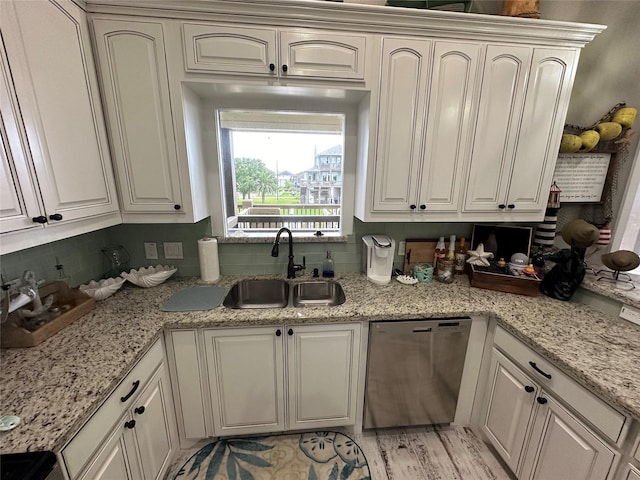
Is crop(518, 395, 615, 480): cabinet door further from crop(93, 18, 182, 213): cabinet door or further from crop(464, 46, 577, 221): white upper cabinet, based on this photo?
crop(93, 18, 182, 213): cabinet door

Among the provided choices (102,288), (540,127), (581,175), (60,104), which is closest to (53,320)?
(102,288)

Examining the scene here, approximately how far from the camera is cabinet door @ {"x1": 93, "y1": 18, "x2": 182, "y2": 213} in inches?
49.9

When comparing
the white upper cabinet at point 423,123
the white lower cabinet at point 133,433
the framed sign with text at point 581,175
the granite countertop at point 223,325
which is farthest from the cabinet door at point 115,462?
the framed sign with text at point 581,175

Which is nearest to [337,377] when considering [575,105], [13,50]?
[13,50]

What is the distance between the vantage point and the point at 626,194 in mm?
1615

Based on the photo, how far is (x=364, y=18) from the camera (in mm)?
1338

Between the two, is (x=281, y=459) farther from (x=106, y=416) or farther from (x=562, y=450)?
(x=562, y=450)

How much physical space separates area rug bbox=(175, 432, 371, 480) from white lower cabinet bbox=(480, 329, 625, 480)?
792mm

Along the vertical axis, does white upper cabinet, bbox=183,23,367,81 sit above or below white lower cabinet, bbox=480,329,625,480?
above

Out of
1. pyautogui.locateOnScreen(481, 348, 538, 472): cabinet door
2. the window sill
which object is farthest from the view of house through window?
pyautogui.locateOnScreen(481, 348, 538, 472): cabinet door

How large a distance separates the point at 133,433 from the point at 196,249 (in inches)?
41.8

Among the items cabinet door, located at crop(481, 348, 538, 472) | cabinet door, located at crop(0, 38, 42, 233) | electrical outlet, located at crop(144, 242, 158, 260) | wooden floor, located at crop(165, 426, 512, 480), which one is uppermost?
cabinet door, located at crop(0, 38, 42, 233)

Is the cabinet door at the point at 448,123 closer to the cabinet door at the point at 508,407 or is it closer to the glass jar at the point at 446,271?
the glass jar at the point at 446,271

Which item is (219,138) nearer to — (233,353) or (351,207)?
(351,207)
